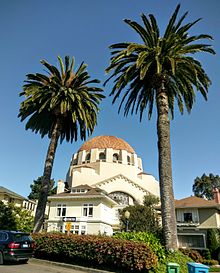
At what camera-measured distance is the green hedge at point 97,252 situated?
1134 centimetres

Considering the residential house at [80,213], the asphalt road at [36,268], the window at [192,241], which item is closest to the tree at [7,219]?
the residential house at [80,213]

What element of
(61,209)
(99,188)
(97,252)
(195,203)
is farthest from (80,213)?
(97,252)

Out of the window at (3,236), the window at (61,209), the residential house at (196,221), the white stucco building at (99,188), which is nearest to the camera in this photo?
the window at (3,236)

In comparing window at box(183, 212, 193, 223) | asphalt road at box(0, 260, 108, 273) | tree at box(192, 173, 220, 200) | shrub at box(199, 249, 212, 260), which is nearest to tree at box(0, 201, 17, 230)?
asphalt road at box(0, 260, 108, 273)

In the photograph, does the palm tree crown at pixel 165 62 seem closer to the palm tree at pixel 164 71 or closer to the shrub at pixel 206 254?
the palm tree at pixel 164 71

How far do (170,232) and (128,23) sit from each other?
1428 cm

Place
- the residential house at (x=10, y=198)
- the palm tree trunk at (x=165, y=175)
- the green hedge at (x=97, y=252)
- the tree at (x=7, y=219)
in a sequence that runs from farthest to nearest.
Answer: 1. the residential house at (x=10, y=198)
2. the tree at (x=7, y=219)
3. the palm tree trunk at (x=165, y=175)
4. the green hedge at (x=97, y=252)

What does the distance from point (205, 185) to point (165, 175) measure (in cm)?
7711

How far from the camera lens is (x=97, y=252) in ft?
41.7

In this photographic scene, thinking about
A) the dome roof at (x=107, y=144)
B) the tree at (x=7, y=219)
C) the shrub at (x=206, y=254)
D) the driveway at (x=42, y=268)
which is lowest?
the shrub at (x=206, y=254)

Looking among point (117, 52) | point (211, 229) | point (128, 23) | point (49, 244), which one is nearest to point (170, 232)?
point (49, 244)

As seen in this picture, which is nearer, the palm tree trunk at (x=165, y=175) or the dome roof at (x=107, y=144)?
the palm tree trunk at (x=165, y=175)

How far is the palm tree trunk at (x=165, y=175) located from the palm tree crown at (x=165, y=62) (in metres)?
1.71

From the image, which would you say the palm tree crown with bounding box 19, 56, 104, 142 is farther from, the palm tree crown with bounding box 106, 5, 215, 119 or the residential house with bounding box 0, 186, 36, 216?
the residential house with bounding box 0, 186, 36, 216
